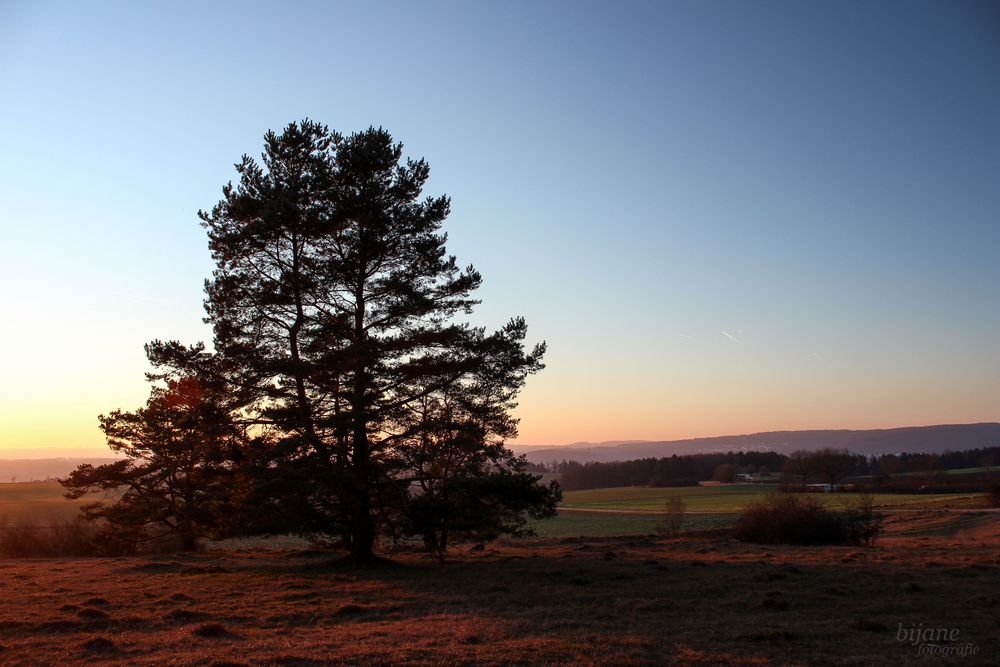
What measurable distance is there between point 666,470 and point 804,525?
276ft

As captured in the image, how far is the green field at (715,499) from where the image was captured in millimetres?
58781

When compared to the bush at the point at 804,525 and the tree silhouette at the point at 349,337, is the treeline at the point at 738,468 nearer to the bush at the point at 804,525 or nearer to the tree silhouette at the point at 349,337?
the bush at the point at 804,525

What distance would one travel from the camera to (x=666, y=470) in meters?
113

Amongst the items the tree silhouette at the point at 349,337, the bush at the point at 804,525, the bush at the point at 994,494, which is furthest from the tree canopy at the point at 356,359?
the bush at the point at 994,494

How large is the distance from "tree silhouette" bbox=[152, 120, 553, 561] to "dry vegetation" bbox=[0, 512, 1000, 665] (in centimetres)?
304

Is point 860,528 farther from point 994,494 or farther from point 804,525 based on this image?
point 994,494

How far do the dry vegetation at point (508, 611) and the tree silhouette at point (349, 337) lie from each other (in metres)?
3.04

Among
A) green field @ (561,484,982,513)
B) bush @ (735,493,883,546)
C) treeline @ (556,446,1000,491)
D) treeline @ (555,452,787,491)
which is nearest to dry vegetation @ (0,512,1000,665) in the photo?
bush @ (735,493,883,546)

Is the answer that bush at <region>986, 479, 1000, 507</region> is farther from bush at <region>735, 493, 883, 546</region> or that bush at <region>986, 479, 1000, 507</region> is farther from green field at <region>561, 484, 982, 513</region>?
bush at <region>735, 493, 883, 546</region>

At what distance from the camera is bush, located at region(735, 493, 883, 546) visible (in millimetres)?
30516

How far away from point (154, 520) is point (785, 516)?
2841 cm

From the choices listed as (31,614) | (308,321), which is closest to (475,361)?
(308,321)

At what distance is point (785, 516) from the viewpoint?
3192 centimetres

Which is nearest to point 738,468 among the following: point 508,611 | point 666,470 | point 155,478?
point 666,470
